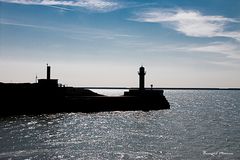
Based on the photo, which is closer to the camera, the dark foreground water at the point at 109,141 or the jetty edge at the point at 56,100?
the dark foreground water at the point at 109,141

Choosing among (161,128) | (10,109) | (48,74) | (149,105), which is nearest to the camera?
(161,128)

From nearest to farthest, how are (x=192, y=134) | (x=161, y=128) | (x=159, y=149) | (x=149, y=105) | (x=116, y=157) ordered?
(x=116, y=157), (x=159, y=149), (x=192, y=134), (x=161, y=128), (x=149, y=105)

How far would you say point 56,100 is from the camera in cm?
7250

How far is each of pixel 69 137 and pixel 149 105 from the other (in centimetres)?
4585

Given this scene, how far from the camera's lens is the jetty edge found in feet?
220

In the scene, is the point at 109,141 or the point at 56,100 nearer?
the point at 109,141

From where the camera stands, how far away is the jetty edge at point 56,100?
2640 inches

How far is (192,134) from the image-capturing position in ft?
150

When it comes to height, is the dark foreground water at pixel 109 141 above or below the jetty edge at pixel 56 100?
below

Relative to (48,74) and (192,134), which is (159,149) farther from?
(48,74)

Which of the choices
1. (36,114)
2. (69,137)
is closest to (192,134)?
(69,137)

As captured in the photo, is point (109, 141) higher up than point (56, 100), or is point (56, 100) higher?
point (56, 100)

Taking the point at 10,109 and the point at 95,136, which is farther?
the point at 10,109

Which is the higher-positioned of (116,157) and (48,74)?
(48,74)
